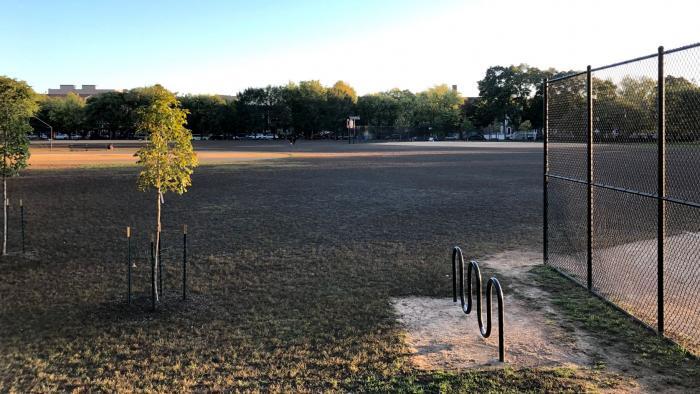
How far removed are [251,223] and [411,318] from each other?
823 centimetres

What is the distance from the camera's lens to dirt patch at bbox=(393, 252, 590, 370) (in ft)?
18.1

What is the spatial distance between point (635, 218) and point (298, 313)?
11.2 metres

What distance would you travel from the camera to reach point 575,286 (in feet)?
27.1

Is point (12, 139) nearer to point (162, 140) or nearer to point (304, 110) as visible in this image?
point (162, 140)

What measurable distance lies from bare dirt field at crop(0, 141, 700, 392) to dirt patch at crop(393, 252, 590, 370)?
31 millimetres

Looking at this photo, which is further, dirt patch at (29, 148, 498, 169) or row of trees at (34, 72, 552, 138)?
row of trees at (34, 72, 552, 138)

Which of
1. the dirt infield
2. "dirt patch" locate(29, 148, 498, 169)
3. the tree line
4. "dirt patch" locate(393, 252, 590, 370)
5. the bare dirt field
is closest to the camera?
the bare dirt field

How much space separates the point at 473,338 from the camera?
6.14m

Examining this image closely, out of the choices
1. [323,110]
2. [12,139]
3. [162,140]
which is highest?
[323,110]

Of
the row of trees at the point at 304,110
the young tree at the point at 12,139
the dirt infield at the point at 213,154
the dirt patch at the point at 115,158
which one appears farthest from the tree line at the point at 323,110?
the young tree at the point at 12,139

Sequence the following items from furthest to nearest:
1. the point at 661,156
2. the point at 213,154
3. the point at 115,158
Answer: the point at 213,154 → the point at 115,158 → the point at 661,156

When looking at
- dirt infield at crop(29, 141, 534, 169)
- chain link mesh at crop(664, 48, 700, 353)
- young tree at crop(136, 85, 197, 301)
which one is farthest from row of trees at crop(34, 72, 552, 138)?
young tree at crop(136, 85, 197, 301)

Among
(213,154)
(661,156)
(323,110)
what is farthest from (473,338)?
(323,110)

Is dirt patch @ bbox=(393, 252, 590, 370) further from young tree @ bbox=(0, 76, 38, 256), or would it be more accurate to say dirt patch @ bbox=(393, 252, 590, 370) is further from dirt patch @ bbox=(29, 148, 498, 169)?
dirt patch @ bbox=(29, 148, 498, 169)
